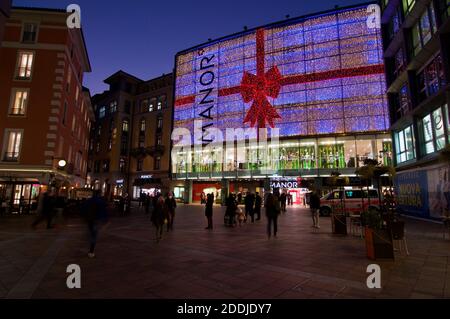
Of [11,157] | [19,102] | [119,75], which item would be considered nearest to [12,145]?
[11,157]

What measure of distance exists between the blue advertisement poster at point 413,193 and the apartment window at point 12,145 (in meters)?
30.4

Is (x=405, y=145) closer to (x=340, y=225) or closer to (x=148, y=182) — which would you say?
(x=340, y=225)

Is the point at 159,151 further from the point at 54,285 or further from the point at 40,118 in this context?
the point at 54,285

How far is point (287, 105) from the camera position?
41312mm

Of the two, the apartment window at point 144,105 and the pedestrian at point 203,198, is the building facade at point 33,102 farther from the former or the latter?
the apartment window at point 144,105

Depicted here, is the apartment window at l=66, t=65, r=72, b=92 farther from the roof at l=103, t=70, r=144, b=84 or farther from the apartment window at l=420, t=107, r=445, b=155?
the roof at l=103, t=70, r=144, b=84

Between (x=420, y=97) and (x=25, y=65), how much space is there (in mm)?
32434

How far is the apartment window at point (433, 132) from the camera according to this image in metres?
17.5

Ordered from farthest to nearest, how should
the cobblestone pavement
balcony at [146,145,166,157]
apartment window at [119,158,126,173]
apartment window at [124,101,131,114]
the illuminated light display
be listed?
1. apartment window at [124,101,131,114]
2. apartment window at [119,158,126,173]
3. balcony at [146,145,166,157]
4. the illuminated light display
5. the cobblestone pavement

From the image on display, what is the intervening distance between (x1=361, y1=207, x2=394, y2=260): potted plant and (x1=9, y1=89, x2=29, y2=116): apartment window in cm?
2606

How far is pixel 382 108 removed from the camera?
35.9 metres

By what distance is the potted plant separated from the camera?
7.34m

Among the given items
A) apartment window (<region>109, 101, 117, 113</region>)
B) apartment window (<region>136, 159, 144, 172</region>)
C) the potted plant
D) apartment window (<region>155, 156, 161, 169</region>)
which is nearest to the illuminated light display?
apartment window (<region>155, 156, 161, 169</region>)

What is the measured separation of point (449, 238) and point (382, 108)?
96.4 feet
